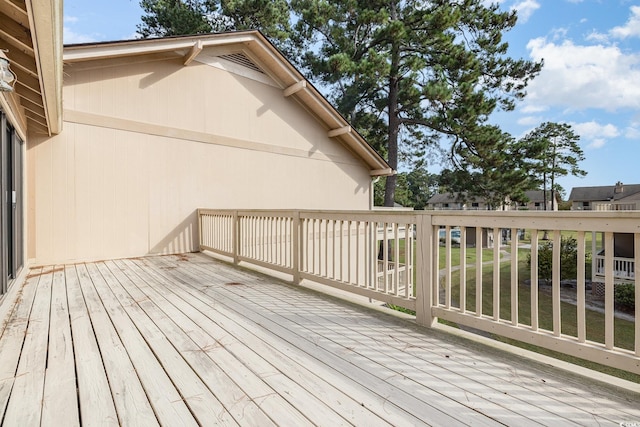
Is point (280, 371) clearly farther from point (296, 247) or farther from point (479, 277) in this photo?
point (296, 247)

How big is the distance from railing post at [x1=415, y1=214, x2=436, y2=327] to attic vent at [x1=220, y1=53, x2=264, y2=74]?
21.6 ft

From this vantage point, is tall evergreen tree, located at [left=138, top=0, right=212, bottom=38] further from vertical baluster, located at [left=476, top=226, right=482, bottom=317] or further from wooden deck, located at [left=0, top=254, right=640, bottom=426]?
vertical baluster, located at [left=476, top=226, right=482, bottom=317]

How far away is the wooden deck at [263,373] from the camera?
4.78ft

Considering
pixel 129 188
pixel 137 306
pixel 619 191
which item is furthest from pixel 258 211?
pixel 619 191

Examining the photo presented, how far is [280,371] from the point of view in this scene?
184cm

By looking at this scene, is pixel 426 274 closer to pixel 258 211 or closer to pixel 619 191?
pixel 258 211

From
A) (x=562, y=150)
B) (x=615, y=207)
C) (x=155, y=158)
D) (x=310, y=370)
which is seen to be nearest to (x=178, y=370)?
(x=310, y=370)

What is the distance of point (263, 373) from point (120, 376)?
80 centimetres

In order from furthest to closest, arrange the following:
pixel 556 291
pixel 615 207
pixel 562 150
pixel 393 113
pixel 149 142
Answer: pixel 562 150
pixel 393 113
pixel 615 207
pixel 149 142
pixel 556 291

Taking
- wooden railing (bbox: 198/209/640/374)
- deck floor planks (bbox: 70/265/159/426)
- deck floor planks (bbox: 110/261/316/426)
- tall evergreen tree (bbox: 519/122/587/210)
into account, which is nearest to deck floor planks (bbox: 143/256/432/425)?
deck floor planks (bbox: 110/261/316/426)

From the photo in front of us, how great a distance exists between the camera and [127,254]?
5.80 meters

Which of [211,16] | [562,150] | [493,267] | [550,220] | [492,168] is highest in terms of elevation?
[211,16]

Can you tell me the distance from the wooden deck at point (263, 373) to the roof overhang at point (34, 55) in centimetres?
205

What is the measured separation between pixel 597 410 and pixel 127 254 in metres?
6.45
